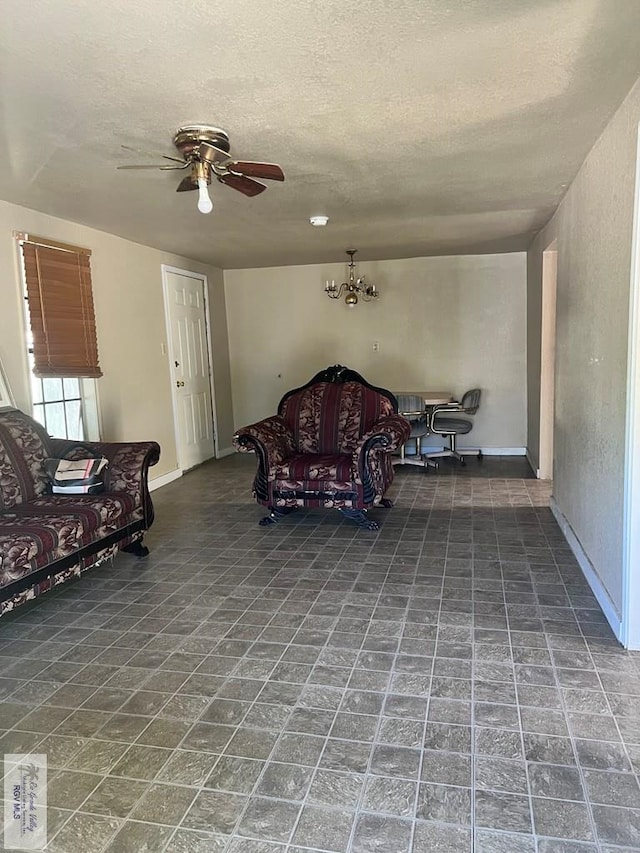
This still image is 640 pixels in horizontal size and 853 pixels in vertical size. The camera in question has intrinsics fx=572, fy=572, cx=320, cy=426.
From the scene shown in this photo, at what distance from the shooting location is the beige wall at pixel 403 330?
21.5ft

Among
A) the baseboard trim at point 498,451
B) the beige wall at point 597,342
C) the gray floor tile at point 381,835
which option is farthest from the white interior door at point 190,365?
the gray floor tile at point 381,835

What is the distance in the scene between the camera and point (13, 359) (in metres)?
3.76

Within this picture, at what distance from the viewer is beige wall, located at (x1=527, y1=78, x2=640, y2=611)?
2.40m

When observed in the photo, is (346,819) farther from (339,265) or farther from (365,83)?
(339,265)

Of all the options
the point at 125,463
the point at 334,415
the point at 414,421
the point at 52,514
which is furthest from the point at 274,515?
the point at 414,421

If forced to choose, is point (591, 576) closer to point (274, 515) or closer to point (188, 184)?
point (274, 515)

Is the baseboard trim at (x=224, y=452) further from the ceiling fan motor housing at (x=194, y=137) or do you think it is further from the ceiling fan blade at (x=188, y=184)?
the ceiling fan motor housing at (x=194, y=137)

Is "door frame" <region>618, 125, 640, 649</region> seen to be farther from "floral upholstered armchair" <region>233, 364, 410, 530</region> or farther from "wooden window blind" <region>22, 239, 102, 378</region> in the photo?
"wooden window blind" <region>22, 239, 102, 378</region>

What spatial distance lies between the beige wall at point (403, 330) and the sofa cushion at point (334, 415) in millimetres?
2322

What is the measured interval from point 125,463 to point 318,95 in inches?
92.5

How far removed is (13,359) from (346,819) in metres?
3.39

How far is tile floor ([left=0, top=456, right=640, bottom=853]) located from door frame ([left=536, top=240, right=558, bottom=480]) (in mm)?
1813

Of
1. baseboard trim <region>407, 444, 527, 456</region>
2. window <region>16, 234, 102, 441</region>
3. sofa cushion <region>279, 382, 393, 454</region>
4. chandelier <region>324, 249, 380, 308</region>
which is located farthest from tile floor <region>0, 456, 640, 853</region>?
chandelier <region>324, 249, 380, 308</region>
